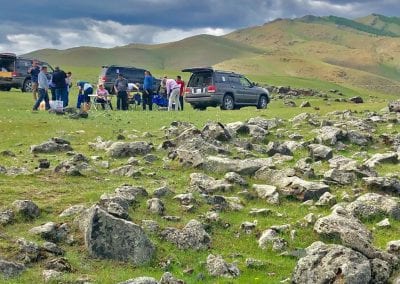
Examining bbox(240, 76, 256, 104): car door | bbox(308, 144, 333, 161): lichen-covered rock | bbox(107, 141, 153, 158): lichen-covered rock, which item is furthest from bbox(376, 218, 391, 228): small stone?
bbox(240, 76, 256, 104): car door

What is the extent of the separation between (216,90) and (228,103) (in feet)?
4.80

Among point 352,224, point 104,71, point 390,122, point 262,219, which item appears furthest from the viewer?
point 104,71

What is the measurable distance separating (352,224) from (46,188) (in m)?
6.85

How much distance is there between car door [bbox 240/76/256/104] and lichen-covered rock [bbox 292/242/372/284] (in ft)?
96.5

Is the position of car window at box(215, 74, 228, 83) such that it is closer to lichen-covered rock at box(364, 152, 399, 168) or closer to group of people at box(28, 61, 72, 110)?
group of people at box(28, 61, 72, 110)

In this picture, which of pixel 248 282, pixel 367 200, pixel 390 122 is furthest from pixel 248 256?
pixel 390 122

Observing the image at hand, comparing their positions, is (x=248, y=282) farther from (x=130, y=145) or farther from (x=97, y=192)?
(x=130, y=145)

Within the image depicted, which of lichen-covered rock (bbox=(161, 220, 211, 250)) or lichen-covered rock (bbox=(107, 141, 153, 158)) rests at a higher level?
lichen-covered rock (bbox=(107, 141, 153, 158))

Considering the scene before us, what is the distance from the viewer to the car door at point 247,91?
38.8 meters

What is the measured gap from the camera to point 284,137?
2180cm

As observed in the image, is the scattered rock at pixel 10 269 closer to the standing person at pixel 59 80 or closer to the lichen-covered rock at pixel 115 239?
the lichen-covered rock at pixel 115 239

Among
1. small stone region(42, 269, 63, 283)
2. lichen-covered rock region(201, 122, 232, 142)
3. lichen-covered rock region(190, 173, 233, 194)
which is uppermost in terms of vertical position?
lichen-covered rock region(201, 122, 232, 142)

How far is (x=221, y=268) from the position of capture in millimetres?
9898

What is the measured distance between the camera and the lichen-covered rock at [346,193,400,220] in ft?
41.2
